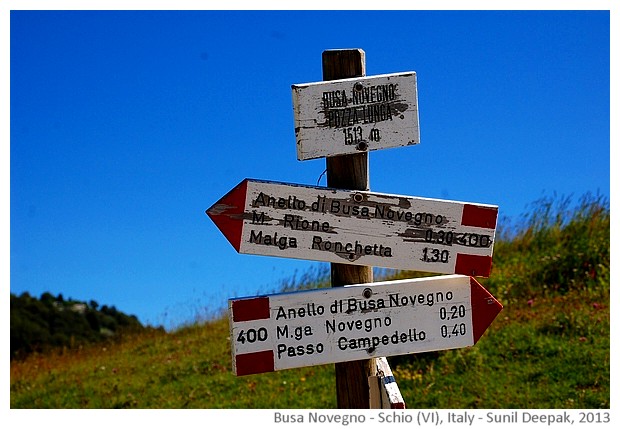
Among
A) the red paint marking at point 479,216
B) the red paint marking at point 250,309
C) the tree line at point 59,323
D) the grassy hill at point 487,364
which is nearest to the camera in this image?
the red paint marking at point 250,309

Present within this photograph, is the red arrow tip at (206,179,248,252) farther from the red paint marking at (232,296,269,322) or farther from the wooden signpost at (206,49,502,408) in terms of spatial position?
the red paint marking at (232,296,269,322)

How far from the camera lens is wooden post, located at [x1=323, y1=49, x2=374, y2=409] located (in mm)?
3553

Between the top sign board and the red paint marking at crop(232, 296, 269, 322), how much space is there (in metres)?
0.71

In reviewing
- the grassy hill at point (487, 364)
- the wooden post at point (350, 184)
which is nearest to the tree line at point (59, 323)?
the grassy hill at point (487, 364)

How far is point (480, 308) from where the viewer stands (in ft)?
11.6

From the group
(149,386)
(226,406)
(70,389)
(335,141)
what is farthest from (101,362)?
(335,141)

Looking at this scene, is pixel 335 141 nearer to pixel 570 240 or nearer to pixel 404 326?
pixel 404 326

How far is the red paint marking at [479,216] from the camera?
3494 millimetres

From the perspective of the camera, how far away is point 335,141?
3.46 m

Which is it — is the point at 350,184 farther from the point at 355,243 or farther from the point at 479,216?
the point at 479,216

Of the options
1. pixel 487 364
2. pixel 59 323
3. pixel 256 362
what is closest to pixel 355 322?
pixel 256 362

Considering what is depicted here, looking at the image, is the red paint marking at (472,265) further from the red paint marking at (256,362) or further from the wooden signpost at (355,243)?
the red paint marking at (256,362)

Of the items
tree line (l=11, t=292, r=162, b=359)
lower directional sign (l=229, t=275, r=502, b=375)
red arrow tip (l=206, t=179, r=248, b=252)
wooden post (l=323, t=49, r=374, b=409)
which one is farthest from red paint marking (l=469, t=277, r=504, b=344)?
tree line (l=11, t=292, r=162, b=359)
